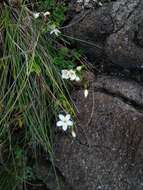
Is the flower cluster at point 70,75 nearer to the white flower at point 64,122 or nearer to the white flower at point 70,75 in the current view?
the white flower at point 70,75

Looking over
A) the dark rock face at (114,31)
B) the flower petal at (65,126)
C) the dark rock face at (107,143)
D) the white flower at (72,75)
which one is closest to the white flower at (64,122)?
the flower petal at (65,126)

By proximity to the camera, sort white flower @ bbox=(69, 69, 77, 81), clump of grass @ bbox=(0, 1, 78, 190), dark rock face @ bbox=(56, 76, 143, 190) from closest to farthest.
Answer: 1. dark rock face @ bbox=(56, 76, 143, 190)
2. clump of grass @ bbox=(0, 1, 78, 190)
3. white flower @ bbox=(69, 69, 77, 81)

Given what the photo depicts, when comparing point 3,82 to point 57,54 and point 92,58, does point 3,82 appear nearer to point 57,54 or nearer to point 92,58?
point 57,54

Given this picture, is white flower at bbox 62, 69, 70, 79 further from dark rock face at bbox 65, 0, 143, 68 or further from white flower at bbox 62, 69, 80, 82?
dark rock face at bbox 65, 0, 143, 68

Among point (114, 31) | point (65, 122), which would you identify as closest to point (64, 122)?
point (65, 122)

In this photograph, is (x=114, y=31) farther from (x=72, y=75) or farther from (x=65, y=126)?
(x=65, y=126)

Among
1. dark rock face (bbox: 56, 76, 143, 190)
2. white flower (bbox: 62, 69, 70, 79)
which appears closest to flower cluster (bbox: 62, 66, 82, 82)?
white flower (bbox: 62, 69, 70, 79)
